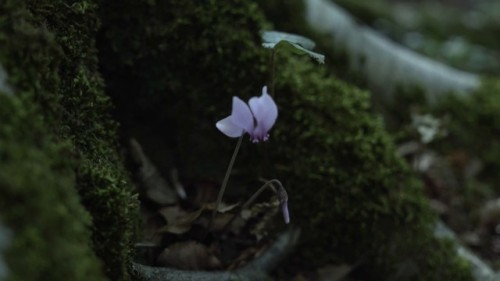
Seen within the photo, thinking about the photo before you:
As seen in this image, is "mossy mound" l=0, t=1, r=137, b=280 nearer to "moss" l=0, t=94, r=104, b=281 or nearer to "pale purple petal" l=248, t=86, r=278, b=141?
"moss" l=0, t=94, r=104, b=281

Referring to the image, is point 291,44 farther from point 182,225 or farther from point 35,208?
point 35,208

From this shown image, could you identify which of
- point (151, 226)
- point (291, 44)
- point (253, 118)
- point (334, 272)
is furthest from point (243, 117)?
point (334, 272)

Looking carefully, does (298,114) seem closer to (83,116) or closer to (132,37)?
(132,37)

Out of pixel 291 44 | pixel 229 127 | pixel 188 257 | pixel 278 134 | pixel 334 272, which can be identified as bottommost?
pixel 334 272

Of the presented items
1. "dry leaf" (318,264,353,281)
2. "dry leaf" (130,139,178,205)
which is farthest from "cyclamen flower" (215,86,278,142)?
"dry leaf" (318,264,353,281)

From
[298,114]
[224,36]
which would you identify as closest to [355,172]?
[298,114]
